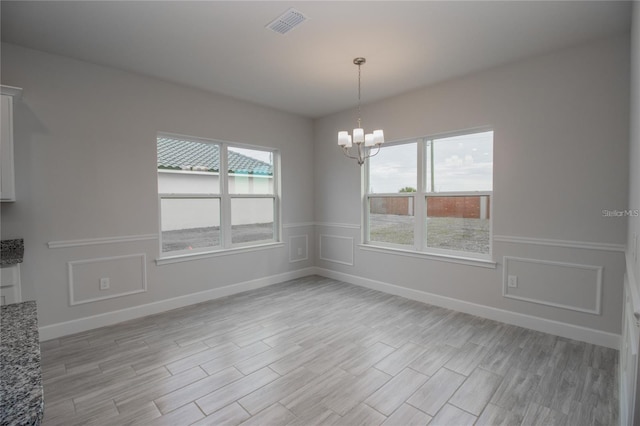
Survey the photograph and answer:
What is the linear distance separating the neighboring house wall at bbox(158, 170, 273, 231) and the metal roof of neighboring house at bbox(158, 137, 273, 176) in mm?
90

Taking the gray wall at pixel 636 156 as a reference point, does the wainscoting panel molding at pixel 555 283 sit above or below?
below

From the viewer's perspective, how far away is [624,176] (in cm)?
271

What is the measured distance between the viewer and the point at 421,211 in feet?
13.7

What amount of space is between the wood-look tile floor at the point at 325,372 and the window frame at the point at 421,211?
2.39 feet

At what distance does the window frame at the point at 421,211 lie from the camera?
3.63m

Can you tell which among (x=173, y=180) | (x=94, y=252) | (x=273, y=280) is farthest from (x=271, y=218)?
(x=94, y=252)

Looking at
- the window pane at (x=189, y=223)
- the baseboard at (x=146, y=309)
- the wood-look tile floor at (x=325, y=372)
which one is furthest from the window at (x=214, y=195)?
the wood-look tile floor at (x=325, y=372)

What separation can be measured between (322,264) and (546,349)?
335 cm

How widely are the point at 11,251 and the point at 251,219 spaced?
8.77ft

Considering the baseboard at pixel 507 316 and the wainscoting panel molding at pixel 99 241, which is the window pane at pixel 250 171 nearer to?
the wainscoting panel molding at pixel 99 241

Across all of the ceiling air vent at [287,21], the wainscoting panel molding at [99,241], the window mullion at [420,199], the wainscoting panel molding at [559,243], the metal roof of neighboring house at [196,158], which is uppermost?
the ceiling air vent at [287,21]

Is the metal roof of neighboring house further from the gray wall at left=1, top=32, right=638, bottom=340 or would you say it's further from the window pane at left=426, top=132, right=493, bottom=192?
the window pane at left=426, top=132, right=493, bottom=192

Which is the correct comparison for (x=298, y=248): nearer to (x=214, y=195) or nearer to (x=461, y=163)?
(x=214, y=195)

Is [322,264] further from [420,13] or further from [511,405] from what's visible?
[420,13]
